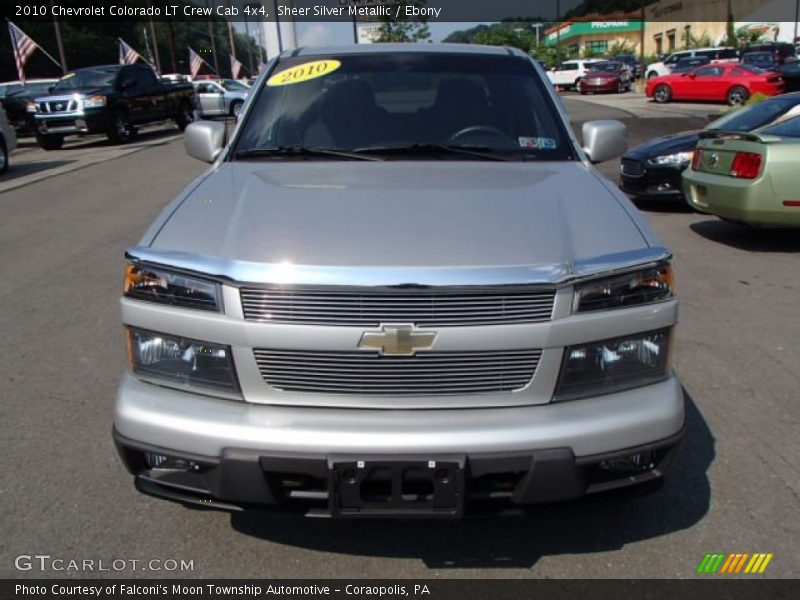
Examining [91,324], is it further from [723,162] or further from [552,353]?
[723,162]

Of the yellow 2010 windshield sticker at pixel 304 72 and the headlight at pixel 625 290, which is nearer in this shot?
the headlight at pixel 625 290

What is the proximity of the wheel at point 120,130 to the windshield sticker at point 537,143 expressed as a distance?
17.4m

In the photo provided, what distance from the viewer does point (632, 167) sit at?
30.4 ft

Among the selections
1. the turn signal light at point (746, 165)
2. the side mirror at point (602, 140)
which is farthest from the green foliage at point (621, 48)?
the side mirror at point (602, 140)

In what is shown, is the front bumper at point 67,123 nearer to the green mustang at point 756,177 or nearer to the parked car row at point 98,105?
the parked car row at point 98,105

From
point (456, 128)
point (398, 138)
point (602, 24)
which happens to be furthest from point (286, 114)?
point (602, 24)

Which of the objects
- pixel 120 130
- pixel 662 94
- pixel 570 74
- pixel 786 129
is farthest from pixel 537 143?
pixel 570 74

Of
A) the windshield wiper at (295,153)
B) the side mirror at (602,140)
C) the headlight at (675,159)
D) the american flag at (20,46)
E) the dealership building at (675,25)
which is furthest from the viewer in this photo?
the dealership building at (675,25)

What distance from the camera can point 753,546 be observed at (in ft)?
8.88

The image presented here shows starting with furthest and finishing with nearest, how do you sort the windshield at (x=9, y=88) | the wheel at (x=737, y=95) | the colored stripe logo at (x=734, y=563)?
the wheel at (x=737, y=95) → the windshield at (x=9, y=88) → the colored stripe logo at (x=734, y=563)

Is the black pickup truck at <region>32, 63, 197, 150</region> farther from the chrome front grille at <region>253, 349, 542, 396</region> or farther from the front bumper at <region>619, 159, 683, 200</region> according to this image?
the chrome front grille at <region>253, 349, 542, 396</region>

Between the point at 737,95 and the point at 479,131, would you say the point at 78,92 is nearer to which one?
the point at 479,131

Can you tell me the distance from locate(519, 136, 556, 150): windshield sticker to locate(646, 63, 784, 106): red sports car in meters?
25.0

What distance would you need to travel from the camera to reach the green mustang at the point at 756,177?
6.77 metres
